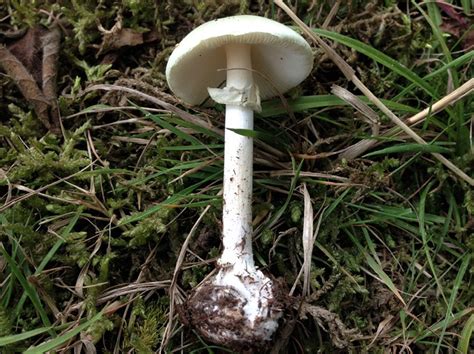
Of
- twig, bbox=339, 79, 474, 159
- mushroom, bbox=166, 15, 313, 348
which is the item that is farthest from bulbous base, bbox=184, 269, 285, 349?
twig, bbox=339, 79, 474, 159

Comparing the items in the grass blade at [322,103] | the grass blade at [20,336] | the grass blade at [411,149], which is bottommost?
the grass blade at [20,336]

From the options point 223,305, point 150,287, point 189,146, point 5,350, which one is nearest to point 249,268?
point 223,305

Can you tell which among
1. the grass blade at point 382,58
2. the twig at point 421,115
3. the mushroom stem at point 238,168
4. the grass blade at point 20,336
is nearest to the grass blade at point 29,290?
the grass blade at point 20,336

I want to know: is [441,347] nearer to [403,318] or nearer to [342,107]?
[403,318]

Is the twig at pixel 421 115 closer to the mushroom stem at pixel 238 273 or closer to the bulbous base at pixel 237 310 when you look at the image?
the mushroom stem at pixel 238 273

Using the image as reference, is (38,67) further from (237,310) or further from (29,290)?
(237,310)

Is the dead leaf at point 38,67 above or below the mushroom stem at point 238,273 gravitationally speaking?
above
